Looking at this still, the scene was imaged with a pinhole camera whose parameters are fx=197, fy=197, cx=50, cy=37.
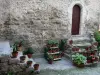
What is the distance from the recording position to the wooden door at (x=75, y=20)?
11.0m

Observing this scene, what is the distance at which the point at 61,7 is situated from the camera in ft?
34.3

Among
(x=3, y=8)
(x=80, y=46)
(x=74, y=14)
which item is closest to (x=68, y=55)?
(x=80, y=46)

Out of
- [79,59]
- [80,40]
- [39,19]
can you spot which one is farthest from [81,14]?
[79,59]

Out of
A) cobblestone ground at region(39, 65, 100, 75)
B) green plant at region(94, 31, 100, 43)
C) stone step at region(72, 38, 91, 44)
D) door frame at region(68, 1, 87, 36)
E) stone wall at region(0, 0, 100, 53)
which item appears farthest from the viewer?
green plant at region(94, 31, 100, 43)

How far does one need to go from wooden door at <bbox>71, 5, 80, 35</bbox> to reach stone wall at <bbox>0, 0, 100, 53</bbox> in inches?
9.0

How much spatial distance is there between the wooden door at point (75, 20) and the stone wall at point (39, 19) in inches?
9.0

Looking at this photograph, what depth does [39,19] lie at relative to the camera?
1013cm

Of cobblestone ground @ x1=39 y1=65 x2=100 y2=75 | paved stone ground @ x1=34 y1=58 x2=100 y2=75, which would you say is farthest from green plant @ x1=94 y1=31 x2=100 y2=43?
cobblestone ground @ x1=39 y1=65 x2=100 y2=75

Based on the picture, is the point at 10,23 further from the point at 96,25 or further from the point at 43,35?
the point at 96,25

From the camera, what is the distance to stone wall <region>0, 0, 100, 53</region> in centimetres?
963

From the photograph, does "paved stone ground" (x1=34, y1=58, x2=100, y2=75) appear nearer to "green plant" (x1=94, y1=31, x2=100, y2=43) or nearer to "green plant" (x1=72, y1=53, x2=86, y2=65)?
"green plant" (x1=72, y1=53, x2=86, y2=65)

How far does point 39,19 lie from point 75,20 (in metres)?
2.20

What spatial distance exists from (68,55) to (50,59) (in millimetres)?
1228

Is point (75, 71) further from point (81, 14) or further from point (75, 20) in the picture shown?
point (81, 14)
